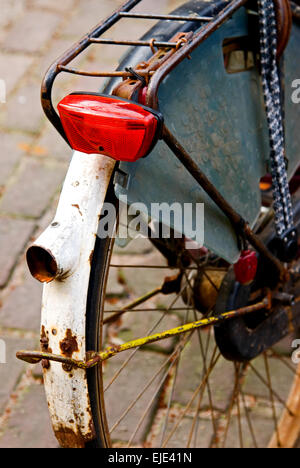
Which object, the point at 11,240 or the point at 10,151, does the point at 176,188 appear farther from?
the point at 10,151

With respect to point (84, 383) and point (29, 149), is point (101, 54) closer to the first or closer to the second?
point (29, 149)

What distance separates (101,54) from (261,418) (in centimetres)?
225

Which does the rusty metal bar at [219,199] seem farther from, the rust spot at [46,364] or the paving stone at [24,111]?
the paving stone at [24,111]

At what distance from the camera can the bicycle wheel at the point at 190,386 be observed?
1.80 metres

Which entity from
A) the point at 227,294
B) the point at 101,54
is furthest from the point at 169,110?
the point at 101,54

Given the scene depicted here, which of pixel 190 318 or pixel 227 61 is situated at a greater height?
pixel 227 61

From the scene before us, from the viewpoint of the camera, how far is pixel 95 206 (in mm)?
1289

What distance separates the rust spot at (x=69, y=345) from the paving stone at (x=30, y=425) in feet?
2.76

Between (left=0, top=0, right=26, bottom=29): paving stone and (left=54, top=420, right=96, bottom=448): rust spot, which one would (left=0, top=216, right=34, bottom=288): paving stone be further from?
(left=0, top=0, right=26, bottom=29): paving stone

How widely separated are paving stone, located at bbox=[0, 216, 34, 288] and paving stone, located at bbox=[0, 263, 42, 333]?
0.06m

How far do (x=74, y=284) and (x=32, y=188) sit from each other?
1738 millimetres

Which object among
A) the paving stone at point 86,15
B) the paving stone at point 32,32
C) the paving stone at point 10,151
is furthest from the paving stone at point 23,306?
the paving stone at point 86,15

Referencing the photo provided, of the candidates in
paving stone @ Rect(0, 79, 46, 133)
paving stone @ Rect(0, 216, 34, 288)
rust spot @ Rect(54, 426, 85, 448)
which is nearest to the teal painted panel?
rust spot @ Rect(54, 426, 85, 448)

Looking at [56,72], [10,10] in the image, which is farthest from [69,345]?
[10,10]
